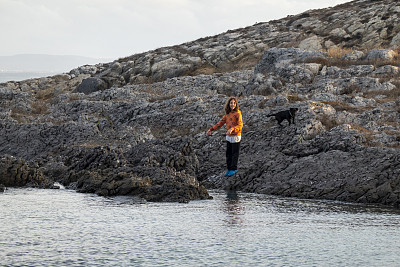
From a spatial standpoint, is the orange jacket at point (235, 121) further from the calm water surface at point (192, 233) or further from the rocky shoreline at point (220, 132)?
the calm water surface at point (192, 233)

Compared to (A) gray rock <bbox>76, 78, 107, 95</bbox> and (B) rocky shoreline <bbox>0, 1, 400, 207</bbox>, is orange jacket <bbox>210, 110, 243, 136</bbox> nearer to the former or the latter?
(B) rocky shoreline <bbox>0, 1, 400, 207</bbox>

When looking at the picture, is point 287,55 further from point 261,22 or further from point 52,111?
point 261,22

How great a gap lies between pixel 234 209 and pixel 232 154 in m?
4.54

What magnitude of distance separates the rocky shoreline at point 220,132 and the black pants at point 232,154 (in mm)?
1747

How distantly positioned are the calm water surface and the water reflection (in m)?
0.03

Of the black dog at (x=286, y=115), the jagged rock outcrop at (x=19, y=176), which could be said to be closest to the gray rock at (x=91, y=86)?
the black dog at (x=286, y=115)

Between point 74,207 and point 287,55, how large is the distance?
113 ft

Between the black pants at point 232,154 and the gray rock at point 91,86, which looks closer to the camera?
the black pants at point 232,154

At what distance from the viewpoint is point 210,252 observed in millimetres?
10328

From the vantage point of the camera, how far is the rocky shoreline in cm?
2078

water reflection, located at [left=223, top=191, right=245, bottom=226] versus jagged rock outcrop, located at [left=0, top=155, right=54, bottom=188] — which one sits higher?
jagged rock outcrop, located at [left=0, top=155, right=54, bottom=188]

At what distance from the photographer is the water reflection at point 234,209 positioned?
14039mm

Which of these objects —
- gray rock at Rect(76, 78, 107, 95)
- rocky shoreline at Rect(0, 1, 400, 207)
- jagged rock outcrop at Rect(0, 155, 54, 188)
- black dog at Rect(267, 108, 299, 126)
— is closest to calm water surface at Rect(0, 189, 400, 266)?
rocky shoreline at Rect(0, 1, 400, 207)

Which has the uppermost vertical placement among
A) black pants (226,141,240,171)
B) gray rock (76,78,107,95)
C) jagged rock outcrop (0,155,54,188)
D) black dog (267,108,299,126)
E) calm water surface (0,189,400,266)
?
gray rock (76,78,107,95)
